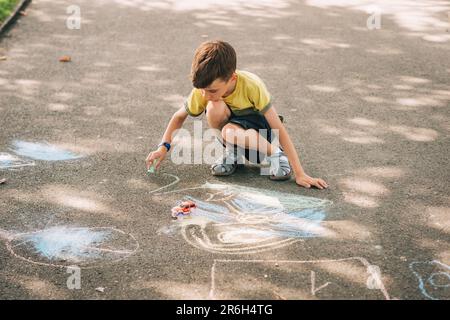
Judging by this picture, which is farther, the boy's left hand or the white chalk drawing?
the boy's left hand

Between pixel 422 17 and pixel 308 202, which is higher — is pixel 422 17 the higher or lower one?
the higher one

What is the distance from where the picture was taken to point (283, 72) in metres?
6.05

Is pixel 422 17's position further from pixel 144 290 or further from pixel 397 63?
pixel 144 290

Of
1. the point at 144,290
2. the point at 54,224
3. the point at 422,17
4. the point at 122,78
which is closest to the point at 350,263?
the point at 144,290

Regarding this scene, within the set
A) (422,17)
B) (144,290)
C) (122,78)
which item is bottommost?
(144,290)

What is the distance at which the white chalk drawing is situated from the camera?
9.45ft

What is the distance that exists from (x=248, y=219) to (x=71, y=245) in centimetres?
95

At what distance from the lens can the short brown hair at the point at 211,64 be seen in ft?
11.9

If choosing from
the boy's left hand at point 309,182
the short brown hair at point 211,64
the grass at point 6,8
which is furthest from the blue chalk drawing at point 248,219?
the grass at point 6,8

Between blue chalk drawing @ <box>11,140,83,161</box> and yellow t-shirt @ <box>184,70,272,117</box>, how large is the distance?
3.02 ft

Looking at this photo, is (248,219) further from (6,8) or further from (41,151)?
(6,8)

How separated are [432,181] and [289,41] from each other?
3.38 m

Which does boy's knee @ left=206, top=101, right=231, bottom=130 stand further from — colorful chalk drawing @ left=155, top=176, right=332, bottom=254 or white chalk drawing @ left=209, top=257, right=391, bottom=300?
white chalk drawing @ left=209, top=257, right=391, bottom=300

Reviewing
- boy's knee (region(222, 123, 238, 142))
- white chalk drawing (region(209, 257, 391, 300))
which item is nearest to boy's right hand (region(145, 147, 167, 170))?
boy's knee (region(222, 123, 238, 142))
